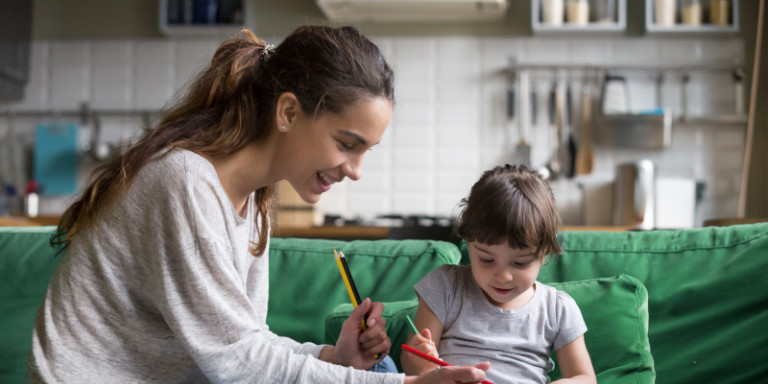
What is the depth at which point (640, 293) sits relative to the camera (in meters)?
1.46

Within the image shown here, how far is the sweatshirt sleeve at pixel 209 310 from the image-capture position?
3.49 ft

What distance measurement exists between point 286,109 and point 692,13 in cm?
316

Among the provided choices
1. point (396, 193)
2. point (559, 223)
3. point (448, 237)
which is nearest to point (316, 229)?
point (396, 193)

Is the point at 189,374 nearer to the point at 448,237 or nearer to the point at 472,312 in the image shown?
the point at 472,312

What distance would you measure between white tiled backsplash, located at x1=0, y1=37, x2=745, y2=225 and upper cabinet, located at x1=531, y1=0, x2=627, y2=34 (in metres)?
0.19

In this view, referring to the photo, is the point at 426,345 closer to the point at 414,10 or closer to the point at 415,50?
the point at 414,10

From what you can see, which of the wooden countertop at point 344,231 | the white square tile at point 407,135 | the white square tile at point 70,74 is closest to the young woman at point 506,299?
the wooden countertop at point 344,231

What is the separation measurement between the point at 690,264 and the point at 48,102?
3769 millimetres

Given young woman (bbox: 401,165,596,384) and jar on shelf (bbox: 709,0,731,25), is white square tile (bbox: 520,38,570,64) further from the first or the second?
young woman (bbox: 401,165,596,384)

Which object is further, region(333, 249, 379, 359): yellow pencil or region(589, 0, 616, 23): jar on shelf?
region(589, 0, 616, 23): jar on shelf

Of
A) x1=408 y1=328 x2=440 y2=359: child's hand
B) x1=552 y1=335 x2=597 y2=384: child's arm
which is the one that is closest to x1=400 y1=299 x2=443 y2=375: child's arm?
x1=408 y1=328 x2=440 y2=359: child's hand

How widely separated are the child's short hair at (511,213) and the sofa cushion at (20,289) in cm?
103

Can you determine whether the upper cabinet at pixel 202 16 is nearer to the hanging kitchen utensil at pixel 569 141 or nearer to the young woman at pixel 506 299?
the hanging kitchen utensil at pixel 569 141

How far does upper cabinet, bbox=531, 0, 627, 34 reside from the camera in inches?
147
